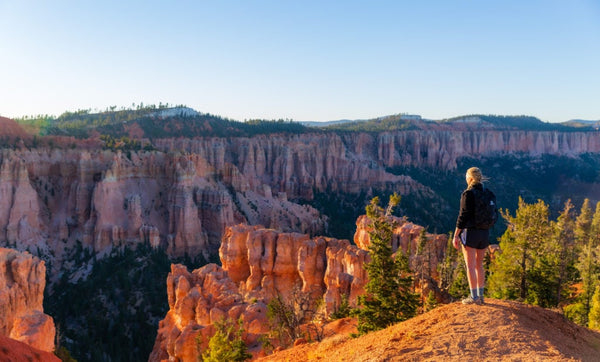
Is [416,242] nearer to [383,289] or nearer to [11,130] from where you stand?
[383,289]

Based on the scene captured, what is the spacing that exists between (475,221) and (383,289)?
23.5 ft

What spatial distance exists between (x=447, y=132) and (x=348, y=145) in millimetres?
33771

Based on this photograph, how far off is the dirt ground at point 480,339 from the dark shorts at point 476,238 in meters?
1.21

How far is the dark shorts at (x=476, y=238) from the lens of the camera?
26.2 ft

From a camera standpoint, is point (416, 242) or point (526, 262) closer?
point (526, 262)

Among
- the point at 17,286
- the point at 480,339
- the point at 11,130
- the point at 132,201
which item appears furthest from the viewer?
the point at 11,130

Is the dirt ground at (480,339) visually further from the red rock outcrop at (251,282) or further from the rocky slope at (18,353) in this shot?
the red rock outcrop at (251,282)

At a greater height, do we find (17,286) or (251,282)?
(17,286)

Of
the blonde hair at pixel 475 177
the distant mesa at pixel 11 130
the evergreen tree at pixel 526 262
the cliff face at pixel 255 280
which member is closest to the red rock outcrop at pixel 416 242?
the cliff face at pixel 255 280

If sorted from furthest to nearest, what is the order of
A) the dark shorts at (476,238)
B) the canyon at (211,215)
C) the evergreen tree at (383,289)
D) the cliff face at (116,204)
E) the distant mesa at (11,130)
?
1. the distant mesa at (11,130)
2. the cliff face at (116,204)
3. the canyon at (211,215)
4. the evergreen tree at (383,289)
5. the dark shorts at (476,238)

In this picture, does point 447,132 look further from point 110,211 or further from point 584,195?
point 110,211

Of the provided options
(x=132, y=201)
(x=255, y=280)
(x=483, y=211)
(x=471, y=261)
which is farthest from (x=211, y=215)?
(x=483, y=211)

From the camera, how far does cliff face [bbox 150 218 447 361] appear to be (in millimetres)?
20703

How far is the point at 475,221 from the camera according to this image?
7902mm
